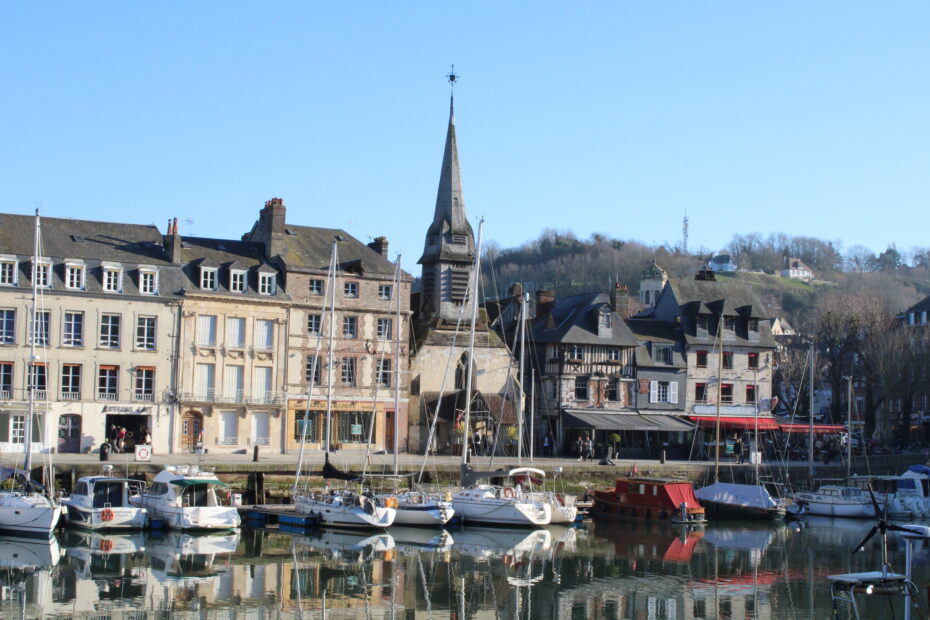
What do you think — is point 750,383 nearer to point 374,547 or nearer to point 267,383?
point 267,383

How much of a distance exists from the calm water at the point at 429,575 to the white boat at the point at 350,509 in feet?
1.55

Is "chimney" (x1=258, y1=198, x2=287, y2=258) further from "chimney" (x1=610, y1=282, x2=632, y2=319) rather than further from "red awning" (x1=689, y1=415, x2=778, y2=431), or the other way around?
"red awning" (x1=689, y1=415, x2=778, y2=431)

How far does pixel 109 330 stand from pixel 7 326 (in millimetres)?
3846

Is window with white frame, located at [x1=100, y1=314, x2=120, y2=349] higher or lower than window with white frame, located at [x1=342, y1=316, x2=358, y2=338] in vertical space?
lower

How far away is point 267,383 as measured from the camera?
49.1 metres

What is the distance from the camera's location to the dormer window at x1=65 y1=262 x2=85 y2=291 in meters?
45.5

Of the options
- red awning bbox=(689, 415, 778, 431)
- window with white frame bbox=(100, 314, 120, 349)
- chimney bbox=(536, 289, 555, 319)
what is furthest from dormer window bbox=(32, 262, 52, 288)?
red awning bbox=(689, 415, 778, 431)

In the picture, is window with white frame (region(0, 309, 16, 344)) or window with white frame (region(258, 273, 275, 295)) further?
window with white frame (region(258, 273, 275, 295))

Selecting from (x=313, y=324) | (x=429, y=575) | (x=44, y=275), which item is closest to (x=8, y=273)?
(x=44, y=275)

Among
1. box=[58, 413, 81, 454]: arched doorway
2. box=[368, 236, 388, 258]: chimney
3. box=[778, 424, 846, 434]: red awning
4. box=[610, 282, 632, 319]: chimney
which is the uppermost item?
box=[368, 236, 388, 258]: chimney

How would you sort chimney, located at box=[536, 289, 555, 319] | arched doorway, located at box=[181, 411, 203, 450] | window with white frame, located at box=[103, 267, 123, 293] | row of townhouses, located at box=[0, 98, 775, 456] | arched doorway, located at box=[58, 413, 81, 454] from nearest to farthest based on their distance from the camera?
arched doorway, located at box=[58, 413, 81, 454], row of townhouses, located at box=[0, 98, 775, 456], window with white frame, located at box=[103, 267, 123, 293], arched doorway, located at box=[181, 411, 203, 450], chimney, located at box=[536, 289, 555, 319]

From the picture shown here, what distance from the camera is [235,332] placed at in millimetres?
48500

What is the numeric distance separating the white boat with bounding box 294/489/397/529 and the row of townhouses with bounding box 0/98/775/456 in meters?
4.75

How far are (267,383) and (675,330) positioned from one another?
22.6 meters
